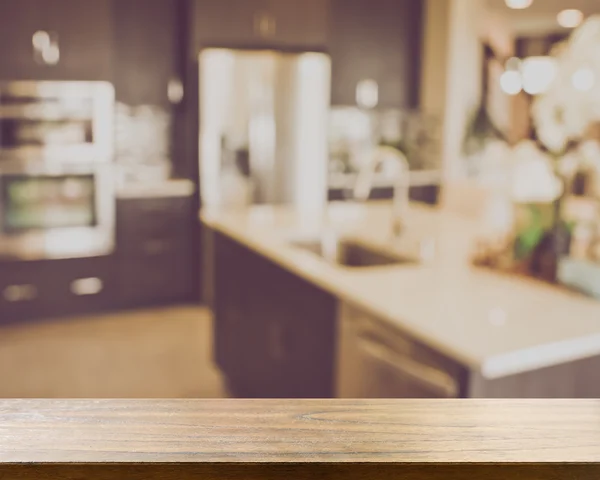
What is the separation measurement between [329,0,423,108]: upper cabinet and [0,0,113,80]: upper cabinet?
2.04m

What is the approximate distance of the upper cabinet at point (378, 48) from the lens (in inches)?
248

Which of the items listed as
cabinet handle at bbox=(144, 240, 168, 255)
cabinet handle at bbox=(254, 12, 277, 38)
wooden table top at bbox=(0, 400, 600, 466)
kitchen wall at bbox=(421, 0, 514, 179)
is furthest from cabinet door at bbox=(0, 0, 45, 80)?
wooden table top at bbox=(0, 400, 600, 466)

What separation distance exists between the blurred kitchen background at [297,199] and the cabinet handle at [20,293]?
1cm

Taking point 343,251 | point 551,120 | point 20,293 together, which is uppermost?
point 551,120

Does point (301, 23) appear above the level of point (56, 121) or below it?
above

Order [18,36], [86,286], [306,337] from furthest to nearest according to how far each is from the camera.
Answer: [86,286], [18,36], [306,337]

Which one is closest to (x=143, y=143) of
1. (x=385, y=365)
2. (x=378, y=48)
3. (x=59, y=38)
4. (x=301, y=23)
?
(x=59, y=38)

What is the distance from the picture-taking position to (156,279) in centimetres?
545

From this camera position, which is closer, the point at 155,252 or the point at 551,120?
the point at 551,120

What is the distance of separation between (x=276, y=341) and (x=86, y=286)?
264 centimetres

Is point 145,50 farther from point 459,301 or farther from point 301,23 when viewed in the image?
point 459,301

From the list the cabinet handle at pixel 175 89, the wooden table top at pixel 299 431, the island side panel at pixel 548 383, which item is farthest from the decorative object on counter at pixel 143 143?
the wooden table top at pixel 299 431

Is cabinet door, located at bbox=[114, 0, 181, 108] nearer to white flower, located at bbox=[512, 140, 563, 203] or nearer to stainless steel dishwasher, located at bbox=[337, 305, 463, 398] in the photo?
stainless steel dishwasher, located at bbox=[337, 305, 463, 398]

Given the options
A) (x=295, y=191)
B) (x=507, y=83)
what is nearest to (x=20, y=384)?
(x=295, y=191)
